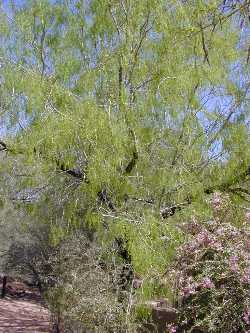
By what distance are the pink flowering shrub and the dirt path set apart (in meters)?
6.64

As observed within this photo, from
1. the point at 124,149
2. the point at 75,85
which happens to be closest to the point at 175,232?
the point at 124,149

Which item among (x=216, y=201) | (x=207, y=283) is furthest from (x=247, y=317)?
(x=216, y=201)

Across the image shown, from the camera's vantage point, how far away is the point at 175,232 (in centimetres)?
697

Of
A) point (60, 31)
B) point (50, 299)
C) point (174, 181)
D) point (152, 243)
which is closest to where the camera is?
point (152, 243)

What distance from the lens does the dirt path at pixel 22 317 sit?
15383 mm

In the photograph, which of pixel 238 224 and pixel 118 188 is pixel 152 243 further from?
pixel 238 224

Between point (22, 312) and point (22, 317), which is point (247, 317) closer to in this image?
point (22, 317)

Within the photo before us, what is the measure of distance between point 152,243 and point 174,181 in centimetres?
88

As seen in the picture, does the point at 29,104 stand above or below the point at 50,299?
above

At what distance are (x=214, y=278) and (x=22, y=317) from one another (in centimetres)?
1262

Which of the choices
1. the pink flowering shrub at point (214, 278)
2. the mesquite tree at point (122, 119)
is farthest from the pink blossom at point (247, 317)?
the mesquite tree at point (122, 119)

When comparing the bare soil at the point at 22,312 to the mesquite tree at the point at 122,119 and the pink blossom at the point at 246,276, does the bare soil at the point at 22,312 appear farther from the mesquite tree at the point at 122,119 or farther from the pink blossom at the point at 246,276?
the pink blossom at the point at 246,276

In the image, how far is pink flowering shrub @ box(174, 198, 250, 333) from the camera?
6324 millimetres

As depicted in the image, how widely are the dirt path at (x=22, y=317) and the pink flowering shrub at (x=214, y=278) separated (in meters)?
6.64
